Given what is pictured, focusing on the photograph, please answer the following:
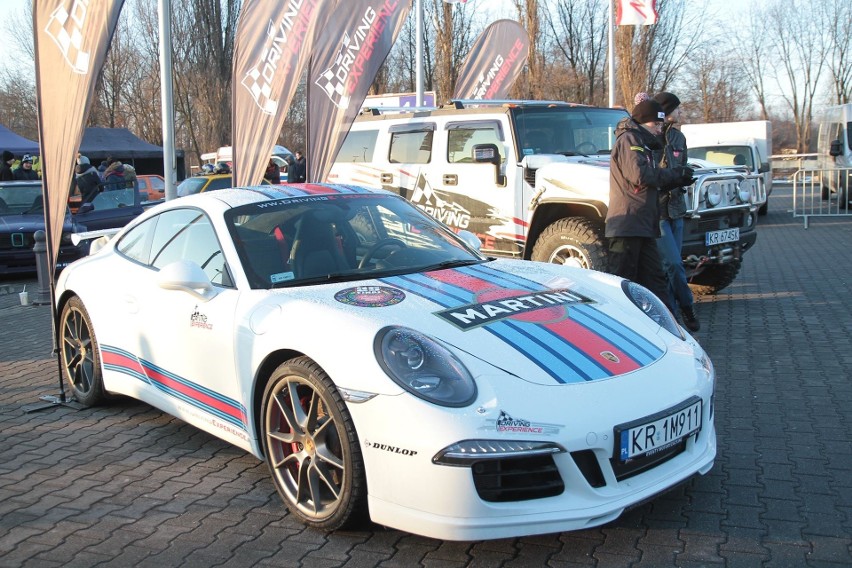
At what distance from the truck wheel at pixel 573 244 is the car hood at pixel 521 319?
334 cm

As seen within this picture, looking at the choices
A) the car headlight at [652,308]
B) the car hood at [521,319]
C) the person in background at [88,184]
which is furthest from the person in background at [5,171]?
the car headlight at [652,308]

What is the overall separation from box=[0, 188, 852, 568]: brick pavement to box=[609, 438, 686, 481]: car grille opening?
0.31 metres

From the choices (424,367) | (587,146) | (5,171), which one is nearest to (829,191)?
(587,146)

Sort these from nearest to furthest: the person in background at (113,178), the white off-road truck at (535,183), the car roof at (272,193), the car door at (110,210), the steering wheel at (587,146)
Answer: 1. the car roof at (272,193)
2. the white off-road truck at (535,183)
3. the steering wheel at (587,146)
4. the car door at (110,210)
5. the person in background at (113,178)

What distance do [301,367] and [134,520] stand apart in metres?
1.13

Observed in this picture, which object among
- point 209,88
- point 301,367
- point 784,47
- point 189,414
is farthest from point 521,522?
point 784,47

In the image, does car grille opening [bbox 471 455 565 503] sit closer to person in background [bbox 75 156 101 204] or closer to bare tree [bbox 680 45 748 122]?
person in background [bbox 75 156 101 204]

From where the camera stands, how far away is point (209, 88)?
39.1 metres

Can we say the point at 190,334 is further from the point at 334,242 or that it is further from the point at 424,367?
the point at 424,367

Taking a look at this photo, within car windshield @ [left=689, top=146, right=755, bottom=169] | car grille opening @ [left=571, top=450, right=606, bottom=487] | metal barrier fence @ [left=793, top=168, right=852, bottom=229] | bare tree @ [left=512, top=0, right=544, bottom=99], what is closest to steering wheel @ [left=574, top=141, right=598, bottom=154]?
car grille opening @ [left=571, top=450, right=606, bottom=487]

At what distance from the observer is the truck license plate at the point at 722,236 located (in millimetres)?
7973

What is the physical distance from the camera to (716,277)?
902cm

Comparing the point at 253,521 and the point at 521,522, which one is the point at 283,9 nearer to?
the point at 253,521

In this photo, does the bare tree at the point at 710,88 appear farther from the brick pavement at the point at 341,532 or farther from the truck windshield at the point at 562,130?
the brick pavement at the point at 341,532
